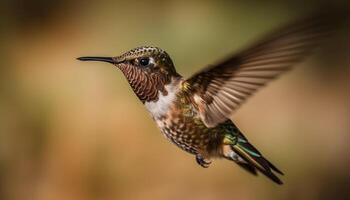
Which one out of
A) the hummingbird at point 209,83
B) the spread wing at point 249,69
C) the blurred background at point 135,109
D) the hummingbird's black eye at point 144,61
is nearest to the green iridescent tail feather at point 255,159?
the hummingbird at point 209,83

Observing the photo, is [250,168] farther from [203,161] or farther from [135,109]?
[135,109]

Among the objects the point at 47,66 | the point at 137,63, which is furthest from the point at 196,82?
the point at 47,66

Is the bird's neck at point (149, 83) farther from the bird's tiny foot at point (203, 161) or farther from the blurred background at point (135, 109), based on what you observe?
the blurred background at point (135, 109)

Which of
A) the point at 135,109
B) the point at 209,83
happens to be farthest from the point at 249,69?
the point at 135,109

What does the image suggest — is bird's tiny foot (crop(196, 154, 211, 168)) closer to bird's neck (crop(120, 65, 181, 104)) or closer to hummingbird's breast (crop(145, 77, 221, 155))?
hummingbird's breast (crop(145, 77, 221, 155))

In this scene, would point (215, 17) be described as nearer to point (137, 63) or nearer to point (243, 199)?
point (243, 199)

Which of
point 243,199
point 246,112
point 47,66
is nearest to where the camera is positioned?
point 243,199
